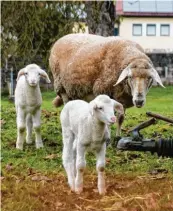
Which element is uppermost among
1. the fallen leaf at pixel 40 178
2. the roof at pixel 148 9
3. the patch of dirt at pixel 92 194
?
the patch of dirt at pixel 92 194

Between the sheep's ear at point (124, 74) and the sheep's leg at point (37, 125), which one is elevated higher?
the sheep's ear at point (124, 74)

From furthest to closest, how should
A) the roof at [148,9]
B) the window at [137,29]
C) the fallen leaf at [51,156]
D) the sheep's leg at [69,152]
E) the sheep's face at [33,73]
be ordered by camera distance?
the window at [137,29] < the roof at [148,9] < the fallen leaf at [51,156] < the sheep's face at [33,73] < the sheep's leg at [69,152]

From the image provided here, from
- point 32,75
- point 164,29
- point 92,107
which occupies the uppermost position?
point 92,107

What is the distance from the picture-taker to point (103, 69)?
28.4 ft

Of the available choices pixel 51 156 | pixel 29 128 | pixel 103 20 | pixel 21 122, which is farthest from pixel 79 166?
pixel 103 20

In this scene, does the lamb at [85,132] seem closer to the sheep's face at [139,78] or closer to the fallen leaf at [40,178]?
the fallen leaf at [40,178]

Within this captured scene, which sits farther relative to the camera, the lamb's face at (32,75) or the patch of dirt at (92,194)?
the lamb's face at (32,75)

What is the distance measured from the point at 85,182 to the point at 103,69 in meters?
2.36

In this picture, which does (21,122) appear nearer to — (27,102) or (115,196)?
(27,102)

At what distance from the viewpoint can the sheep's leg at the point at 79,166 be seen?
236 inches

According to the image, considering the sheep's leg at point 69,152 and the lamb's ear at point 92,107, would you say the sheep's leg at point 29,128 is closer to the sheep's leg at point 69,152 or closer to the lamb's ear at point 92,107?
the sheep's leg at point 69,152

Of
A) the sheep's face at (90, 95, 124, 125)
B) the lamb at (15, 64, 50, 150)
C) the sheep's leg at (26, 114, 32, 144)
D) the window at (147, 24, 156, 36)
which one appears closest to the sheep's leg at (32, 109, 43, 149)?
the lamb at (15, 64, 50, 150)

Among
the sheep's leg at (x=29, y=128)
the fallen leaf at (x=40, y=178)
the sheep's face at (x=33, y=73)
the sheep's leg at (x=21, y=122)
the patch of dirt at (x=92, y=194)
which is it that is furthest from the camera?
the sheep's leg at (x=29, y=128)

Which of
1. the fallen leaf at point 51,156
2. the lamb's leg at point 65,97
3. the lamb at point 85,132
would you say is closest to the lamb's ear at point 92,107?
the lamb at point 85,132
